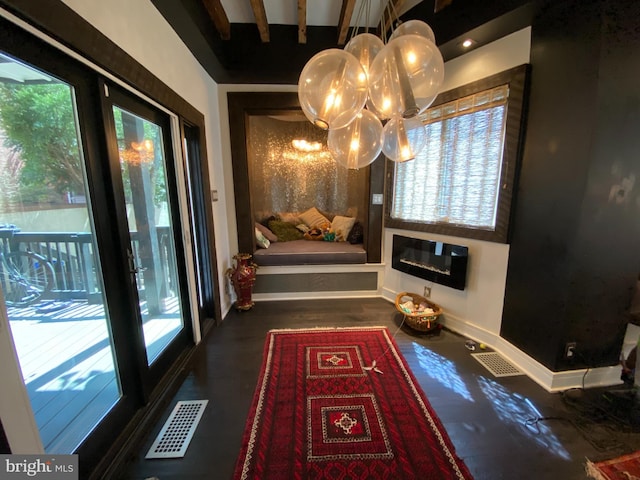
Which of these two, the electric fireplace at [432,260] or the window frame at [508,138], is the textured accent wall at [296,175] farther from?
the window frame at [508,138]

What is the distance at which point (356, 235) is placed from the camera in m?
3.75

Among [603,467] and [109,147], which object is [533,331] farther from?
[109,147]

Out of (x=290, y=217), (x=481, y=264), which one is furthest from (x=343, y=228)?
(x=481, y=264)

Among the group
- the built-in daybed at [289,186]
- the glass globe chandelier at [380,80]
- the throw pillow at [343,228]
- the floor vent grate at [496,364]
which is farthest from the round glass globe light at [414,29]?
the throw pillow at [343,228]

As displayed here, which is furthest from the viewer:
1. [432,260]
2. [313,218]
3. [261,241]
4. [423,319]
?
[313,218]

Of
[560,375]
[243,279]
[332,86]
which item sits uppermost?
[332,86]

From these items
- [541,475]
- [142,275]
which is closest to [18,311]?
[142,275]

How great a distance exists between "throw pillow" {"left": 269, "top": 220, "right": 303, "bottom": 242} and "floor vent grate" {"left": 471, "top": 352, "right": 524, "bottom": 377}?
2733 millimetres

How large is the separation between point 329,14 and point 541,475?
343cm

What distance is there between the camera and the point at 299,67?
264cm

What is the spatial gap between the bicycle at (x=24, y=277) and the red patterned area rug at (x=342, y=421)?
48.3 inches

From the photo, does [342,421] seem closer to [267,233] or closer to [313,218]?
[267,233]

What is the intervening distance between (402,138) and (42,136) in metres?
1.74

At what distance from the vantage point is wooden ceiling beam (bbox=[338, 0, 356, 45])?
1.94 metres
